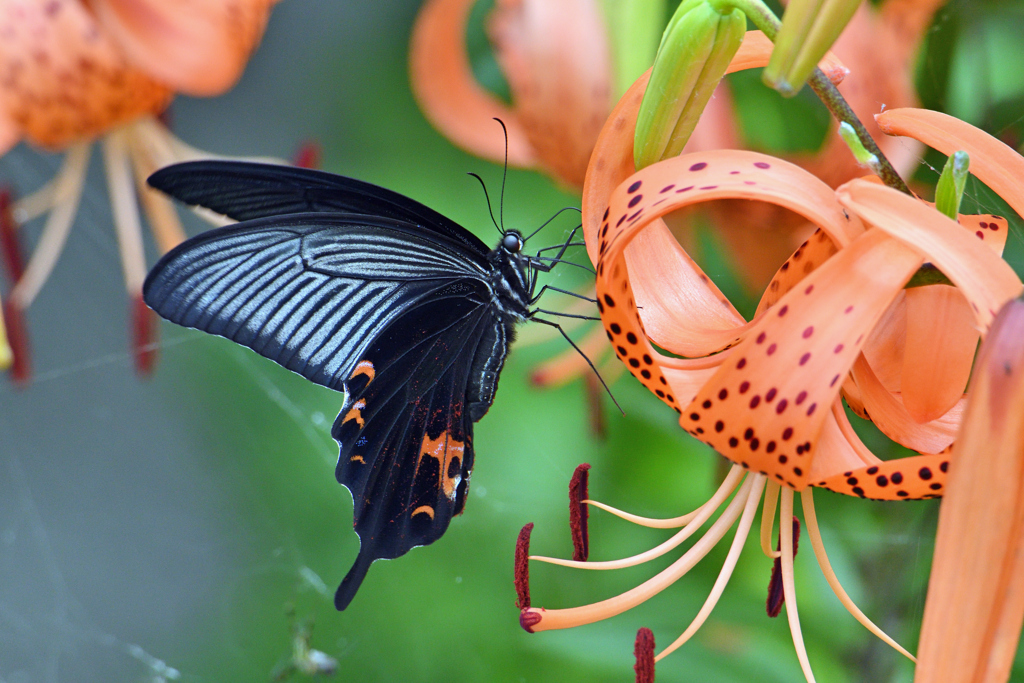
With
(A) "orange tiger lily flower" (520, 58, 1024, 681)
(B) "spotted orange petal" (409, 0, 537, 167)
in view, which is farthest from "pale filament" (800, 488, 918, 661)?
(B) "spotted orange petal" (409, 0, 537, 167)

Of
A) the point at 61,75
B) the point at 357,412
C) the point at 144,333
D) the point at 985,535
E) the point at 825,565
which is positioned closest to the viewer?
the point at 985,535

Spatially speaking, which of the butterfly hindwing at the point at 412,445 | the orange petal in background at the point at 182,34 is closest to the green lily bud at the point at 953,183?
the butterfly hindwing at the point at 412,445

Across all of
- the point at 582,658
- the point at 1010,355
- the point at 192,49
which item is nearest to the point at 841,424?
the point at 1010,355

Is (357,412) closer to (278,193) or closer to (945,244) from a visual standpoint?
(278,193)

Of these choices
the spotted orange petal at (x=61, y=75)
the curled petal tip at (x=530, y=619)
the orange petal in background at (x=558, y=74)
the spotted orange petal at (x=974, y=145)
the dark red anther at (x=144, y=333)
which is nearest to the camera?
the spotted orange petal at (x=974, y=145)

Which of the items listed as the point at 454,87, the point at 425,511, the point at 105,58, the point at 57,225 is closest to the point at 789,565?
the point at 425,511

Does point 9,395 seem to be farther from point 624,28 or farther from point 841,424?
point 841,424

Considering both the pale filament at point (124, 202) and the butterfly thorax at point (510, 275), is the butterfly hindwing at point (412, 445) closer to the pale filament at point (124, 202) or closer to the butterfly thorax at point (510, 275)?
the butterfly thorax at point (510, 275)
